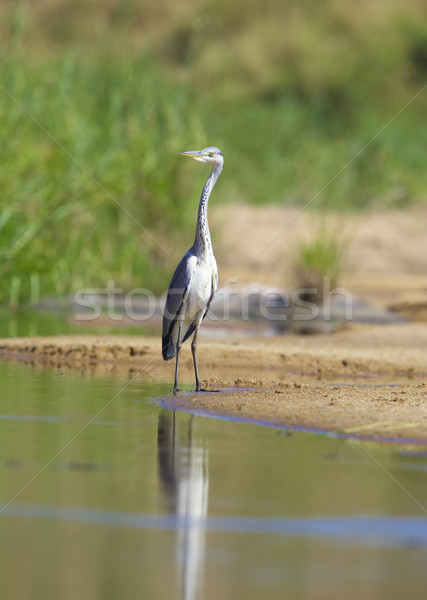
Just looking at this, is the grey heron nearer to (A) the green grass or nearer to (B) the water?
(B) the water

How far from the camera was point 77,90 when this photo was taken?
14859 millimetres

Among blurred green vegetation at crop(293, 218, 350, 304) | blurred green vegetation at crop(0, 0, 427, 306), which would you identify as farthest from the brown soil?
blurred green vegetation at crop(0, 0, 427, 306)

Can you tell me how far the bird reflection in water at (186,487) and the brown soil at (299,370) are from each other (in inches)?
23.9

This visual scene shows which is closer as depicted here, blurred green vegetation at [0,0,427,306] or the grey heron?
the grey heron

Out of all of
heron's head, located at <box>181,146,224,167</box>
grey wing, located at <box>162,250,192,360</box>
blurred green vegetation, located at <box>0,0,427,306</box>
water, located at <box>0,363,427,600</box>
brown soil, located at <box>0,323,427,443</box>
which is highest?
blurred green vegetation, located at <box>0,0,427,306</box>

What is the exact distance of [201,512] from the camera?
397 centimetres

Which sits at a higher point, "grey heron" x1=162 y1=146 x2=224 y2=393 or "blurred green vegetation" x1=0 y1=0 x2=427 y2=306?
"blurred green vegetation" x1=0 y1=0 x2=427 y2=306

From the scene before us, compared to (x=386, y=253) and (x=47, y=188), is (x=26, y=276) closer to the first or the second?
(x=47, y=188)

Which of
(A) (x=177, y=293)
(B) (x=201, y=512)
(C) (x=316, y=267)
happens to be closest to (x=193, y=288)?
(A) (x=177, y=293)

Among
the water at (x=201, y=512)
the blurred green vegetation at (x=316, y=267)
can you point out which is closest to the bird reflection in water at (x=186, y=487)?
the water at (x=201, y=512)

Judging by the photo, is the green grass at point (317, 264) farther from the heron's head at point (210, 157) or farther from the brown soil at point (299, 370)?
the heron's head at point (210, 157)

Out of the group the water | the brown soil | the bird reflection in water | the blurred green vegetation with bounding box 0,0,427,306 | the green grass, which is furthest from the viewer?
the green grass

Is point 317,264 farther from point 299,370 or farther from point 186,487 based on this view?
point 186,487

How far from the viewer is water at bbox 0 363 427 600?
3.22 metres
